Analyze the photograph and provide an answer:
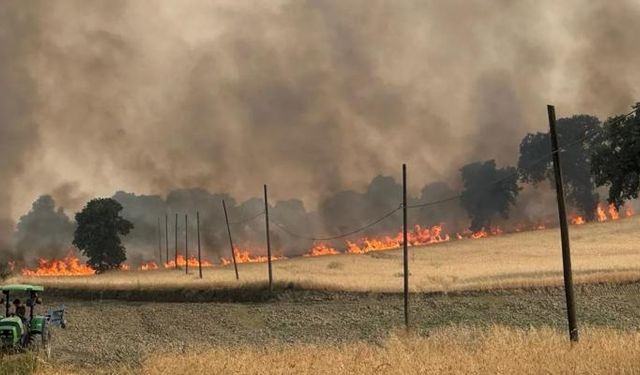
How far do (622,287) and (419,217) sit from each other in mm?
124003

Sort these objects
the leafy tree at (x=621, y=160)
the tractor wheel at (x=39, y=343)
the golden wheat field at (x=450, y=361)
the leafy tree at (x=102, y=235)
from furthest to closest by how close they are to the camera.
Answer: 1. the leafy tree at (x=102, y=235)
2. the leafy tree at (x=621, y=160)
3. the tractor wheel at (x=39, y=343)
4. the golden wheat field at (x=450, y=361)

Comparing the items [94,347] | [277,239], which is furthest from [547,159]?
[94,347]

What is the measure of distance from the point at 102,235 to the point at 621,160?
9515cm

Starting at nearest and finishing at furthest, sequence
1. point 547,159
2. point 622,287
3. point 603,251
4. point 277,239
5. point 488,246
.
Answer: point 622,287 → point 603,251 → point 488,246 → point 547,159 → point 277,239

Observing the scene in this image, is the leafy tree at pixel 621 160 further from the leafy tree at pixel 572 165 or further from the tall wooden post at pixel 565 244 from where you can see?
the leafy tree at pixel 572 165

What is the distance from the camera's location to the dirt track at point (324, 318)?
3162 centimetres

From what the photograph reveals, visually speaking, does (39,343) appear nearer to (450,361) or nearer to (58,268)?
(450,361)

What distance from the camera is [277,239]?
178 metres

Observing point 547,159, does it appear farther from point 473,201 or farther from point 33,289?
point 33,289

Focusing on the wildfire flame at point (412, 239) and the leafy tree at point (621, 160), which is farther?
the wildfire flame at point (412, 239)

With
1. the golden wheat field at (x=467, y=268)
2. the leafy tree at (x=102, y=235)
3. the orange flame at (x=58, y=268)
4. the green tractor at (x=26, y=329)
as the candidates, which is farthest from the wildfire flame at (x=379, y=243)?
the green tractor at (x=26, y=329)

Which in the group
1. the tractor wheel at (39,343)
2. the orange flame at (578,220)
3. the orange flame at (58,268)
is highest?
the orange flame at (578,220)

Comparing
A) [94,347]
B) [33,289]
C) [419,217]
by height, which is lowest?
[94,347]

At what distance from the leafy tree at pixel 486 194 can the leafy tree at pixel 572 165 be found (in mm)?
4128
